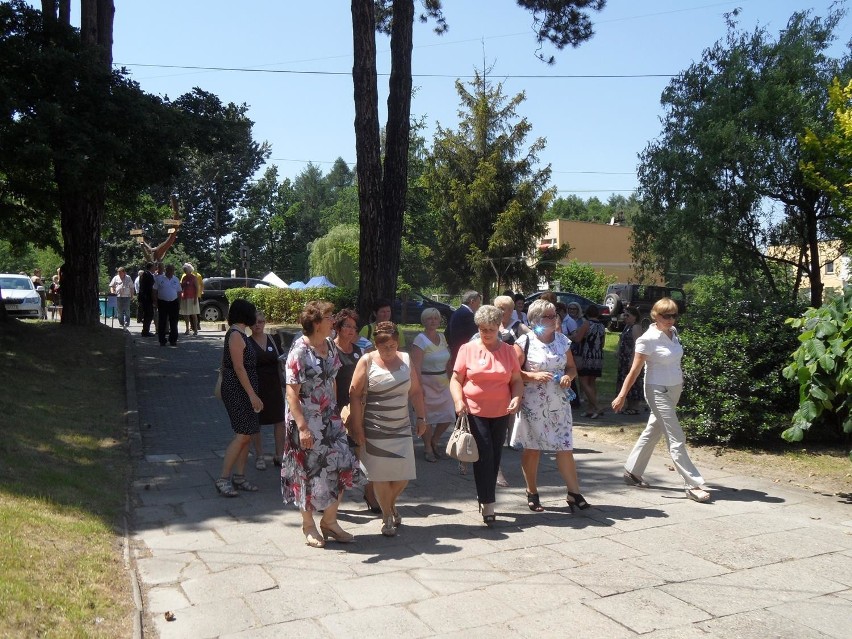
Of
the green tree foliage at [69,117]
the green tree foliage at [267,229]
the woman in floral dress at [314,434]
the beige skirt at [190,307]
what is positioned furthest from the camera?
the green tree foliage at [267,229]

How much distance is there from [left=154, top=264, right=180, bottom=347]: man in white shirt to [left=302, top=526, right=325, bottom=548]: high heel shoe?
12.5 m

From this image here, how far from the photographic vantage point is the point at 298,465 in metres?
5.97

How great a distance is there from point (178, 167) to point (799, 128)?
1239cm

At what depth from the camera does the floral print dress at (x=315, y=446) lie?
233 inches

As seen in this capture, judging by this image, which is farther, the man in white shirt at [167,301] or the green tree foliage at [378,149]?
the man in white shirt at [167,301]

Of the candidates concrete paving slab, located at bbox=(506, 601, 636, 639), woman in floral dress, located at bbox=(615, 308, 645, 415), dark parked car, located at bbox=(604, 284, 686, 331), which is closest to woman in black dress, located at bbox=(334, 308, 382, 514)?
concrete paving slab, located at bbox=(506, 601, 636, 639)

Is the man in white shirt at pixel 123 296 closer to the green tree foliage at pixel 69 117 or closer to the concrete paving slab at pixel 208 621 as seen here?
the green tree foliage at pixel 69 117

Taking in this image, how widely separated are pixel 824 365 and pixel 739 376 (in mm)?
1727

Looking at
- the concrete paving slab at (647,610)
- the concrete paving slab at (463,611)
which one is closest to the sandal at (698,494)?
the concrete paving slab at (647,610)

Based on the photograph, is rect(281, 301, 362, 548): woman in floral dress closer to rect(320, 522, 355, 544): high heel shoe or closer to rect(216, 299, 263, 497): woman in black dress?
rect(320, 522, 355, 544): high heel shoe

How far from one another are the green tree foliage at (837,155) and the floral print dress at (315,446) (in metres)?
7.06

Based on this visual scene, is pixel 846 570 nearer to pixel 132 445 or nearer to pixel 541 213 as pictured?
pixel 132 445

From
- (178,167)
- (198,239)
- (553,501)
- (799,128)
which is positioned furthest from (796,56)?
(198,239)

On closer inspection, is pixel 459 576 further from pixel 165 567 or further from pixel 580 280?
pixel 580 280
